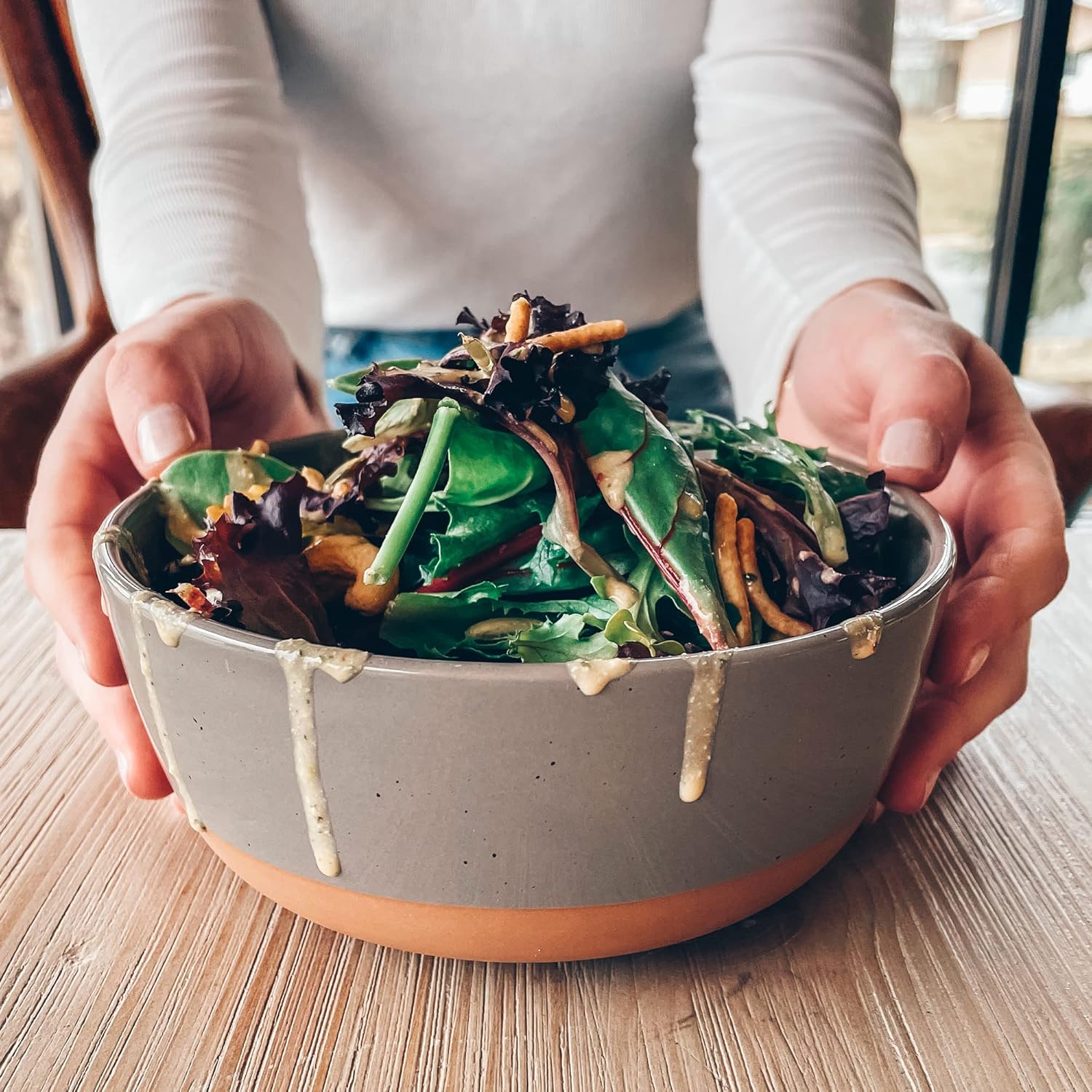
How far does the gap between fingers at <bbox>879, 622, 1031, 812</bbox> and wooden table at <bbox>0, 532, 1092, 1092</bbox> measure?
0.05 meters

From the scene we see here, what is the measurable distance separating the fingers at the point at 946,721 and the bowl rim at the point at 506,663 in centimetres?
14

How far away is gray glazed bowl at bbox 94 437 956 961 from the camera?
435mm

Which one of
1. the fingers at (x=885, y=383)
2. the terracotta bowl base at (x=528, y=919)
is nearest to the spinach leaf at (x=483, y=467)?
the terracotta bowl base at (x=528, y=919)

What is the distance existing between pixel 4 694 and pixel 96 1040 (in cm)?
44

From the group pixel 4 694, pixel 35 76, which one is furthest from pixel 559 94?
pixel 4 694

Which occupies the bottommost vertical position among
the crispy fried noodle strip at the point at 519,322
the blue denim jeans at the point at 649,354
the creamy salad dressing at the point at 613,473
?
the blue denim jeans at the point at 649,354

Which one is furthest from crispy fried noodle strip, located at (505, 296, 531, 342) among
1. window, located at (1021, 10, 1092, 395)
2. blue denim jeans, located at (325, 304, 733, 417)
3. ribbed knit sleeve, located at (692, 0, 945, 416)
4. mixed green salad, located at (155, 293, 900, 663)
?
window, located at (1021, 10, 1092, 395)

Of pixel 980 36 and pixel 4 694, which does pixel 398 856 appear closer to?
pixel 4 694

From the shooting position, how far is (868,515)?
0.65m

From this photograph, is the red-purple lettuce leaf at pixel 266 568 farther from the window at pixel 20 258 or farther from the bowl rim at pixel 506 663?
the window at pixel 20 258

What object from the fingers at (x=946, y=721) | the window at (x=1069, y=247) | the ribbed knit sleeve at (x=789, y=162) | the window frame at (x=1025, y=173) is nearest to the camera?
the fingers at (x=946, y=721)

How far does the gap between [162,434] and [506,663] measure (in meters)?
0.43

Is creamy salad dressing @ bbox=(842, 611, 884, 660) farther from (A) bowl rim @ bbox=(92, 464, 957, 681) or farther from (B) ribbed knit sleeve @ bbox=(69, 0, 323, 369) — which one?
(B) ribbed knit sleeve @ bbox=(69, 0, 323, 369)

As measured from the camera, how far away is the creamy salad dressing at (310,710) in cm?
44
